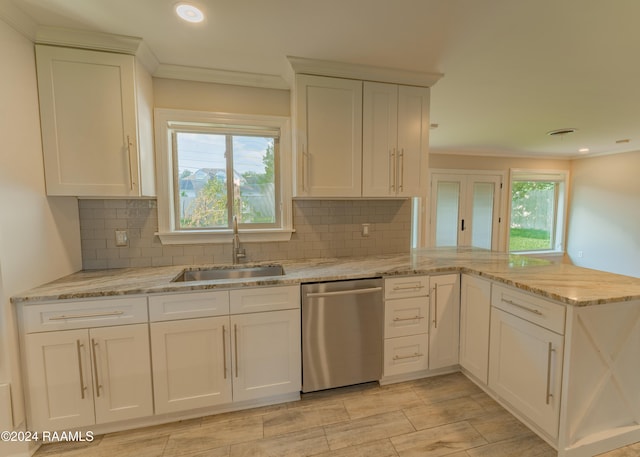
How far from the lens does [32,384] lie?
5.12 feet

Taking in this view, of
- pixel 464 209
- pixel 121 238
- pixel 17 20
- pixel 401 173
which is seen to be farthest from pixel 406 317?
pixel 464 209

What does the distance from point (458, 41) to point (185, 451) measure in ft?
9.78

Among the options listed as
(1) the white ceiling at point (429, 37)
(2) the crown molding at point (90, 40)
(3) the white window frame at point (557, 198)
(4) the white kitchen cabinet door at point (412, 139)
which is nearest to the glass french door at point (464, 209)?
(3) the white window frame at point (557, 198)

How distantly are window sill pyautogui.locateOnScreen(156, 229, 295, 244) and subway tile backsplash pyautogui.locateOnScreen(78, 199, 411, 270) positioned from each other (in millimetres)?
42

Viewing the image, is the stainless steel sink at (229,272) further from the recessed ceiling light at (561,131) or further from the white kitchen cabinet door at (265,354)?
the recessed ceiling light at (561,131)

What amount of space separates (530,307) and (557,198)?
237 inches

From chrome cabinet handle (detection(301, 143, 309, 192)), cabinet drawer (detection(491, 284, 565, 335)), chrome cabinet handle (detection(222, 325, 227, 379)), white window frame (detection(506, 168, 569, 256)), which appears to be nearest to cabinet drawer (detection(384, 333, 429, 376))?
cabinet drawer (detection(491, 284, 565, 335))

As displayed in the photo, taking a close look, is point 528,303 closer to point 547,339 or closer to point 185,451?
point 547,339

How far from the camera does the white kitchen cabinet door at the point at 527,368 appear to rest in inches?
60.2

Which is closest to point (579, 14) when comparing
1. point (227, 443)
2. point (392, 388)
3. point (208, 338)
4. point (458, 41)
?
point (458, 41)

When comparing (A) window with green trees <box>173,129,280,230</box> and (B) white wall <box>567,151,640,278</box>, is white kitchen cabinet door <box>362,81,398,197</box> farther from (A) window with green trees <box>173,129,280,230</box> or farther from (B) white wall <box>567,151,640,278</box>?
(B) white wall <box>567,151,640,278</box>

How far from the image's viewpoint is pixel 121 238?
218 cm

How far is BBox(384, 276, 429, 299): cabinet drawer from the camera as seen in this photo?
2098mm

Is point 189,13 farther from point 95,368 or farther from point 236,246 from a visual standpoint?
point 95,368
